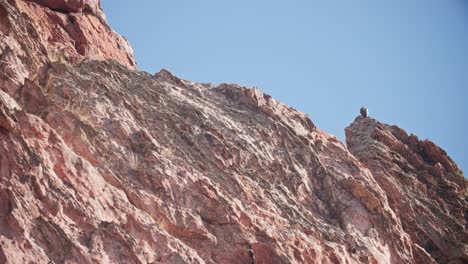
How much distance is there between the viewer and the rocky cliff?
34.4ft

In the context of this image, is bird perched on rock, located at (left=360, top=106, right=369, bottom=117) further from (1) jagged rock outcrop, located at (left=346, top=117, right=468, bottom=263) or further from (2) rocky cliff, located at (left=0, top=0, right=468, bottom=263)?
(2) rocky cliff, located at (left=0, top=0, right=468, bottom=263)

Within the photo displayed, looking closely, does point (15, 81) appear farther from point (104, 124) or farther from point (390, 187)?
point (390, 187)

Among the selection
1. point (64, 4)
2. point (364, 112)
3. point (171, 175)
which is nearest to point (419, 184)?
point (364, 112)

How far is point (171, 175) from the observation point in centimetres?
1443

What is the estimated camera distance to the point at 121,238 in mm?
10758

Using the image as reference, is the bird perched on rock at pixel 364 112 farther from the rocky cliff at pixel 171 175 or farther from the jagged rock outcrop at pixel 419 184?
the rocky cliff at pixel 171 175

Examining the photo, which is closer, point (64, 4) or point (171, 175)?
point (171, 175)

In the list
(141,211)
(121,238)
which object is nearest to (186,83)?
(141,211)

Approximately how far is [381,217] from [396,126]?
12.5m

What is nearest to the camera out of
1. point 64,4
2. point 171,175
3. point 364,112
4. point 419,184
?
point 171,175

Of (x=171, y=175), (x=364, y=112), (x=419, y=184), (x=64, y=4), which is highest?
(x=364, y=112)

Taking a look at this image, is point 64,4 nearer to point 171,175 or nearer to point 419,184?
point 171,175

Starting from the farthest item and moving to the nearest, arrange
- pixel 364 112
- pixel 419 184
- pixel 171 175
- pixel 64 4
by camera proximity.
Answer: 1. pixel 364 112
2. pixel 419 184
3. pixel 64 4
4. pixel 171 175

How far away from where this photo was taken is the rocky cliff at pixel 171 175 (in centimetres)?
1049
